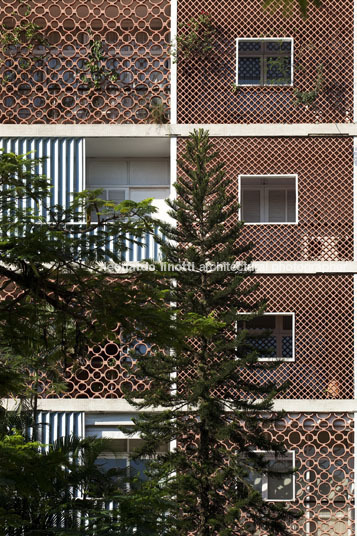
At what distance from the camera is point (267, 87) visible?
53.0ft

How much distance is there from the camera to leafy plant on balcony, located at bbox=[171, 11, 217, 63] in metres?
16.2

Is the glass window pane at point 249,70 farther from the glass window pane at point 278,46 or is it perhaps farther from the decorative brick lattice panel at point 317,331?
the decorative brick lattice panel at point 317,331

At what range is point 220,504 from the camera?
13.2 metres

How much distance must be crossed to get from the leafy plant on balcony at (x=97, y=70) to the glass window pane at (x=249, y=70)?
1.90 m

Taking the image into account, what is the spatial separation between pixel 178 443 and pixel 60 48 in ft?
20.6

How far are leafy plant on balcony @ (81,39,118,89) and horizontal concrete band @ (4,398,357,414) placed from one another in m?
4.71

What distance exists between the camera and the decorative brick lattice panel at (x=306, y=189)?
1574 centimetres

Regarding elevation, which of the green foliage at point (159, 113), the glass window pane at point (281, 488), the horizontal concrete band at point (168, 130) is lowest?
the glass window pane at point (281, 488)

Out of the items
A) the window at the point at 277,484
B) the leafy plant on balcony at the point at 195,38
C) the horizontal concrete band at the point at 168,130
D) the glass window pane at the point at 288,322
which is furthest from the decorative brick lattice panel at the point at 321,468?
the leafy plant on balcony at the point at 195,38

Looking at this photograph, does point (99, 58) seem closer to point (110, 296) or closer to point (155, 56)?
point (155, 56)

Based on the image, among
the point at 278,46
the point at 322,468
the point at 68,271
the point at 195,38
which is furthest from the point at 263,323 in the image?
the point at 68,271

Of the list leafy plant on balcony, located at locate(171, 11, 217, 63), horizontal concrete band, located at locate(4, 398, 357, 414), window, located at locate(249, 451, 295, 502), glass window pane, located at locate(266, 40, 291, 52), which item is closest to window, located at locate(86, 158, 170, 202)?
leafy plant on balcony, located at locate(171, 11, 217, 63)

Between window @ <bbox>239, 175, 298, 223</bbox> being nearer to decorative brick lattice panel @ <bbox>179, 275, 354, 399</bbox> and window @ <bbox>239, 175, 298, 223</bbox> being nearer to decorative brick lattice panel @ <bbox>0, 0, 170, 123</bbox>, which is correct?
decorative brick lattice panel @ <bbox>179, 275, 354, 399</bbox>

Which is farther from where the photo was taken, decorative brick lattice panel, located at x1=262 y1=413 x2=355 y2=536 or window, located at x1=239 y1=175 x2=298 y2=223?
window, located at x1=239 y1=175 x2=298 y2=223
